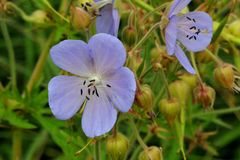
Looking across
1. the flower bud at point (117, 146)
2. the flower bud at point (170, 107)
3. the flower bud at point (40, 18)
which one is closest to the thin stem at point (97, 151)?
the flower bud at point (117, 146)

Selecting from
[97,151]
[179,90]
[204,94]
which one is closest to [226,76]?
[204,94]

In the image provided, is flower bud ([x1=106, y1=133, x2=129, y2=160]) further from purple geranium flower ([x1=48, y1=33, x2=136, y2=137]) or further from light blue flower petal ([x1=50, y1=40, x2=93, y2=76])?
light blue flower petal ([x1=50, y1=40, x2=93, y2=76])

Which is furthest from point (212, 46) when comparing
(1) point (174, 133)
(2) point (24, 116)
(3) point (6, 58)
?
(3) point (6, 58)

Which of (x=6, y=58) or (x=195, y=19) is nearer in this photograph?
(x=195, y=19)

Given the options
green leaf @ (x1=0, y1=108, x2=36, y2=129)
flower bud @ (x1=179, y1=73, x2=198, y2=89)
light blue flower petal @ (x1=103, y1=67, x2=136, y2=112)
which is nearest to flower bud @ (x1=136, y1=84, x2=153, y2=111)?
light blue flower petal @ (x1=103, y1=67, x2=136, y2=112)

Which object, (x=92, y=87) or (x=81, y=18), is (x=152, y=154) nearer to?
(x=92, y=87)

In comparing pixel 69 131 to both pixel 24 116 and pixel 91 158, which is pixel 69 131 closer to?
pixel 91 158
